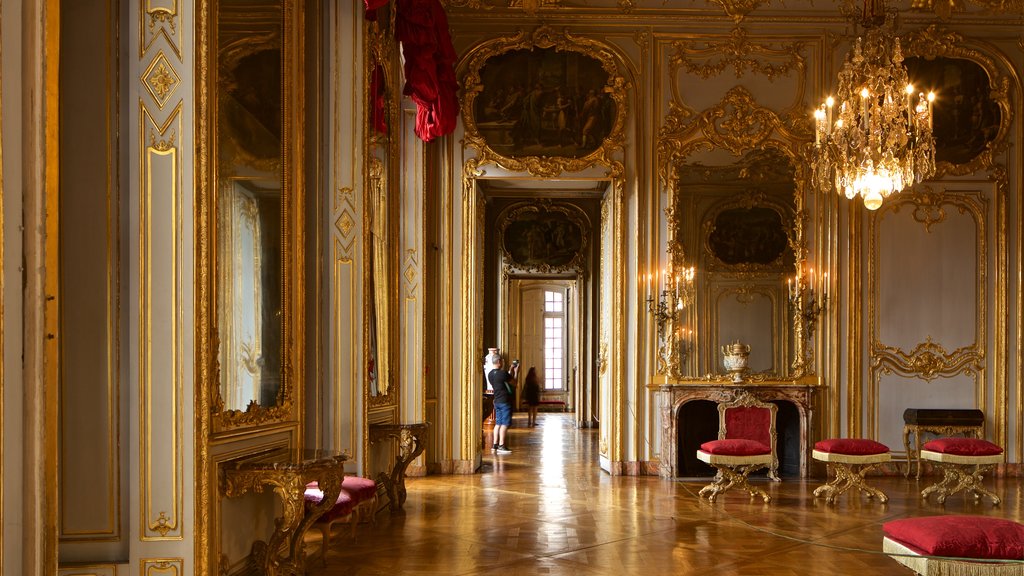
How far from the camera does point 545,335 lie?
20172 millimetres

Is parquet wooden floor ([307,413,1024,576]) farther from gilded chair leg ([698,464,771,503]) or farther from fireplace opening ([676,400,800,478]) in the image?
fireplace opening ([676,400,800,478])

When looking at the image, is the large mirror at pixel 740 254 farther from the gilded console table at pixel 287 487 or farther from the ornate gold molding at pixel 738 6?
the gilded console table at pixel 287 487

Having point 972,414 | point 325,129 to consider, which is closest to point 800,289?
point 972,414

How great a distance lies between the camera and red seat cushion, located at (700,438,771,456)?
8297mm

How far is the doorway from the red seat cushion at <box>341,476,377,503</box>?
13482 millimetres

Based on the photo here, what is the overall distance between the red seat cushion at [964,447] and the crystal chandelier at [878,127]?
2.79m

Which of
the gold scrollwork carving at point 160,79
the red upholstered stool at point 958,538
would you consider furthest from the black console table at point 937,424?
the gold scrollwork carving at point 160,79

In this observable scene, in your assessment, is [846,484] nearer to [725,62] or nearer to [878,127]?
[878,127]

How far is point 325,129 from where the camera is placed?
664cm

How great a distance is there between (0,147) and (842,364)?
8963 millimetres

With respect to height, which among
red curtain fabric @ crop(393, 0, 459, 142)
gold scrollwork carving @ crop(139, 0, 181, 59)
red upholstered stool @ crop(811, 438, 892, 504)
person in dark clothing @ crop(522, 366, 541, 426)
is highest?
red curtain fabric @ crop(393, 0, 459, 142)

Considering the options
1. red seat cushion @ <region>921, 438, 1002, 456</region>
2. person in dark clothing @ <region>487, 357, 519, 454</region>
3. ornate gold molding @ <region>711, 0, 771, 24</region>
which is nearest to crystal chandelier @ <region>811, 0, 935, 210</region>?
red seat cushion @ <region>921, 438, 1002, 456</region>

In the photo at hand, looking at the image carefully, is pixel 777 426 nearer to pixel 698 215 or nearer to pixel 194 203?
pixel 698 215

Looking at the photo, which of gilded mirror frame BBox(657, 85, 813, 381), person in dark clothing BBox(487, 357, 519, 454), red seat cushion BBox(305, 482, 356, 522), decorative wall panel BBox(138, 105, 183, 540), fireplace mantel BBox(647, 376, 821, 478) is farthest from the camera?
person in dark clothing BBox(487, 357, 519, 454)
